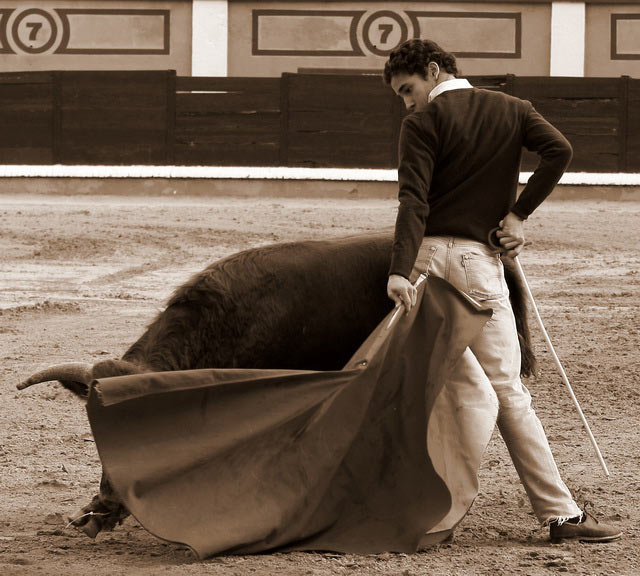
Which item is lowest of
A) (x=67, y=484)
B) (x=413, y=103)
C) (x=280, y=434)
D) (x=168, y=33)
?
(x=67, y=484)

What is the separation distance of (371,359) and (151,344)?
73cm

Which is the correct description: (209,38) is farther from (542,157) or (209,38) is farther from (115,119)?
(542,157)

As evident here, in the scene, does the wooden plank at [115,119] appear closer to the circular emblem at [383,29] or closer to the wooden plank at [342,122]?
the wooden plank at [342,122]

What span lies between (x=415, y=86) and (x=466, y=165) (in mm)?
251

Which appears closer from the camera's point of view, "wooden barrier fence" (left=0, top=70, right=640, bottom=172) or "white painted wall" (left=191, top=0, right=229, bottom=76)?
"wooden barrier fence" (left=0, top=70, right=640, bottom=172)

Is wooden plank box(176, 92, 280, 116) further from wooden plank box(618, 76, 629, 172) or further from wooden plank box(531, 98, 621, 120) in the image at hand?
wooden plank box(618, 76, 629, 172)

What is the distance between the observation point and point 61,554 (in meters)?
3.20

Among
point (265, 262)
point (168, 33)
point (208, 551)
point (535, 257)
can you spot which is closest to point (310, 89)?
point (168, 33)

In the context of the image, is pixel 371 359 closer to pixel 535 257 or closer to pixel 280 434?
pixel 280 434

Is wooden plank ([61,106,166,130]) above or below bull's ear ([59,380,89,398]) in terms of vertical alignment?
above

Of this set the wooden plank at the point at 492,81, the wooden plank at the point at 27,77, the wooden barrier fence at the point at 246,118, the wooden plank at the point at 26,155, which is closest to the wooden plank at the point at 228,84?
the wooden barrier fence at the point at 246,118

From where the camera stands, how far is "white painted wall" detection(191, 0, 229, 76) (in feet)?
47.4

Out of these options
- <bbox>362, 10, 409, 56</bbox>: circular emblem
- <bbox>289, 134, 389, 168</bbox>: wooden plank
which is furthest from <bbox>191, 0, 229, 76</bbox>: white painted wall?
<bbox>362, 10, 409, 56</bbox>: circular emblem

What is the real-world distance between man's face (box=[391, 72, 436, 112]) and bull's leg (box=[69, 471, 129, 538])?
1.33 m
